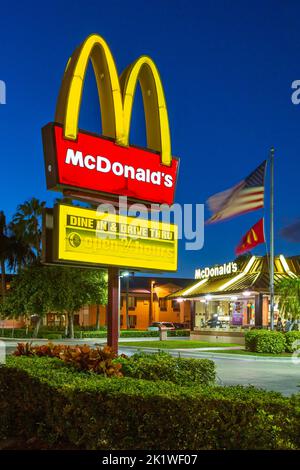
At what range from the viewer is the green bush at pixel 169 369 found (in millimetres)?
9336

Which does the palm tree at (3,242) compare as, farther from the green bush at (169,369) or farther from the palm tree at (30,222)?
the green bush at (169,369)

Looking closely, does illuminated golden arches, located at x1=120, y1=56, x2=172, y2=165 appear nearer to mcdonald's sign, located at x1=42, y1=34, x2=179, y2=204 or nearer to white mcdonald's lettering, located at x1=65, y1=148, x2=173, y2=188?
mcdonald's sign, located at x1=42, y1=34, x2=179, y2=204

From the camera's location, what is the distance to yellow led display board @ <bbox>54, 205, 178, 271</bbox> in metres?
11.4

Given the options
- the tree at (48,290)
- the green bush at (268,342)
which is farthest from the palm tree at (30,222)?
the green bush at (268,342)

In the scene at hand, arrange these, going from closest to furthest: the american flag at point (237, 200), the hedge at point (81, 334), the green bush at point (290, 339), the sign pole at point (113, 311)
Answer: the sign pole at point (113, 311) → the american flag at point (237, 200) → the green bush at point (290, 339) → the hedge at point (81, 334)

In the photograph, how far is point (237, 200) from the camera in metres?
27.0

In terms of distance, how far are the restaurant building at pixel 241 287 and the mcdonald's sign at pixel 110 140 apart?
83.9 ft

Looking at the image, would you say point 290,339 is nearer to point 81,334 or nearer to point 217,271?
point 217,271

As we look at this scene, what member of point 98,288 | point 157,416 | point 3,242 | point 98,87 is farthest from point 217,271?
point 157,416

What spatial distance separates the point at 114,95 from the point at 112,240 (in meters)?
3.03

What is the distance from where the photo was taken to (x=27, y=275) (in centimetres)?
4709

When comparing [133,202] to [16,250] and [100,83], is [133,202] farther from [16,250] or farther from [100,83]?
[16,250]
